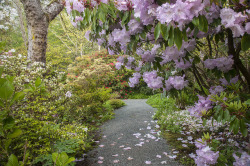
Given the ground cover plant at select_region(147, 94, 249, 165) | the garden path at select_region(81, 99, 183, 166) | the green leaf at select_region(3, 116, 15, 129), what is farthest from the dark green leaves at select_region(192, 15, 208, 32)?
the garden path at select_region(81, 99, 183, 166)

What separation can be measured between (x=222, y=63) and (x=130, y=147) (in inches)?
96.7

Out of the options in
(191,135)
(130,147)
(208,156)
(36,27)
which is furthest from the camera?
(36,27)

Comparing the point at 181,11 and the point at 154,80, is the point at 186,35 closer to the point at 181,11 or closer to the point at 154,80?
the point at 181,11

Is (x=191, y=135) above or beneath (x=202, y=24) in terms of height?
beneath

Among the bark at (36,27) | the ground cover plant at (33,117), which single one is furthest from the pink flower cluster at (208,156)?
the bark at (36,27)

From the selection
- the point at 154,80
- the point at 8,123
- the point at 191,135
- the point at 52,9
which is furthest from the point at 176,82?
the point at 52,9

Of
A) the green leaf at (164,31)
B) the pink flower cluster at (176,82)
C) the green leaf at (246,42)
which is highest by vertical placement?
the green leaf at (164,31)

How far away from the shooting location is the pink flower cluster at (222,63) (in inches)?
63.1

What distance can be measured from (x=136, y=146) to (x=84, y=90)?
301 centimetres

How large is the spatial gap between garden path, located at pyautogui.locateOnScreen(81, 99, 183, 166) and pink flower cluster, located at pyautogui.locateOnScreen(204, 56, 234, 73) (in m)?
1.70

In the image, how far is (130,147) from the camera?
3426 millimetres

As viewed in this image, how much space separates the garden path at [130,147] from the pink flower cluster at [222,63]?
5.56ft

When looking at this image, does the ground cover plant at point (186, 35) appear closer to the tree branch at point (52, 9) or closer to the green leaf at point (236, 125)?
the green leaf at point (236, 125)

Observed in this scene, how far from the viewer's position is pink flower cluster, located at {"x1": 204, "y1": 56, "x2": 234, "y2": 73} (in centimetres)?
160
